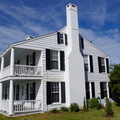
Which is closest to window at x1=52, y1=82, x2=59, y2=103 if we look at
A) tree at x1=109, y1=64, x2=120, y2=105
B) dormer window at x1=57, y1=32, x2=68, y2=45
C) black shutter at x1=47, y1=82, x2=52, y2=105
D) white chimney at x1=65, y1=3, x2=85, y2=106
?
black shutter at x1=47, y1=82, x2=52, y2=105

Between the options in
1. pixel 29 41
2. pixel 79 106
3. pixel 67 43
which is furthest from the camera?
pixel 67 43

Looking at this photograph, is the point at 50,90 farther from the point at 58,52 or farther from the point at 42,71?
the point at 58,52

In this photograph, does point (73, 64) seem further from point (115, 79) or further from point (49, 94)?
point (115, 79)

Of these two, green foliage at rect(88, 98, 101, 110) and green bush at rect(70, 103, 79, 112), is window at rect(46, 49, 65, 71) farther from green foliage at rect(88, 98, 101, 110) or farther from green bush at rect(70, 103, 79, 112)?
green foliage at rect(88, 98, 101, 110)

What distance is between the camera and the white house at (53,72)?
43.2 ft

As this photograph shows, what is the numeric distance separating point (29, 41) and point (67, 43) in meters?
4.28

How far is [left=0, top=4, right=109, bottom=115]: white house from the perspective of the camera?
13.2 meters

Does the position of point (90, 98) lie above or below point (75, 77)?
below

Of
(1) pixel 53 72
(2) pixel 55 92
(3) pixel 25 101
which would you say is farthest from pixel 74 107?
(3) pixel 25 101

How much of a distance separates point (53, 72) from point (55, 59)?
132 centimetres

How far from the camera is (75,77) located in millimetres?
14922

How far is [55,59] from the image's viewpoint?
1492 centimetres

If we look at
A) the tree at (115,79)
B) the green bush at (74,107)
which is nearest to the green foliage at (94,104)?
the green bush at (74,107)

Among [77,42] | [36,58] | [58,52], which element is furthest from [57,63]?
[77,42]
